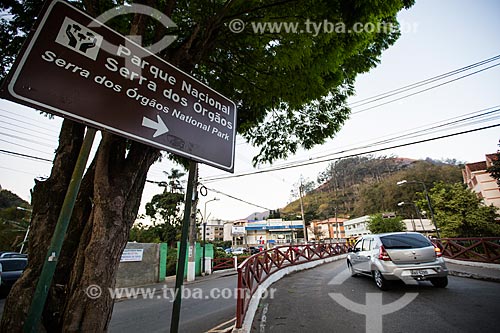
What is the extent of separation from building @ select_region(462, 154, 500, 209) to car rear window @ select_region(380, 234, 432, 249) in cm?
3280

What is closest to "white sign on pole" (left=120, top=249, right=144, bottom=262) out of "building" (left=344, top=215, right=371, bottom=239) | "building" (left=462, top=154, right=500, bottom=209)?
"building" (left=462, top=154, right=500, bottom=209)

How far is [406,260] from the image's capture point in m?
5.57

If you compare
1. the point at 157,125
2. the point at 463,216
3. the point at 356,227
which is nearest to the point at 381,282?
the point at 157,125

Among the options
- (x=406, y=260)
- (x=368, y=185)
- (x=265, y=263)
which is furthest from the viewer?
(x=368, y=185)

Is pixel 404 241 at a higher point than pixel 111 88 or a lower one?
lower

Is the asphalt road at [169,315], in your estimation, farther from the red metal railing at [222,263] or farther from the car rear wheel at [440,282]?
the red metal railing at [222,263]

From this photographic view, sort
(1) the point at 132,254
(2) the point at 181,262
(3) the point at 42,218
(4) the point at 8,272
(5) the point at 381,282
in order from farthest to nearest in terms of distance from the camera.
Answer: (1) the point at 132,254, (4) the point at 8,272, (5) the point at 381,282, (3) the point at 42,218, (2) the point at 181,262

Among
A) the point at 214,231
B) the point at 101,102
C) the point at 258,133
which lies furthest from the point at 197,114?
the point at 214,231

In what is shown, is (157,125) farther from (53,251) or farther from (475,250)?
(475,250)

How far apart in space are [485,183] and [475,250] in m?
30.0

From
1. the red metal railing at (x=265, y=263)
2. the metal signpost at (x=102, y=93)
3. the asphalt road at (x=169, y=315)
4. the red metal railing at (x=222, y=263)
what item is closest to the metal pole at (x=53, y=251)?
the metal signpost at (x=102, y=93)

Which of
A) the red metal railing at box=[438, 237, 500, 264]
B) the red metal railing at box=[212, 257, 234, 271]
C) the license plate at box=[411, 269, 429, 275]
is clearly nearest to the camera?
the license plate at box=[411, 269, 429, 275]

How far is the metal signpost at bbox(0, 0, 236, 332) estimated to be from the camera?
1238 millimetres

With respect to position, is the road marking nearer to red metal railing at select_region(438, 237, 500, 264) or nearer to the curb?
the curb
